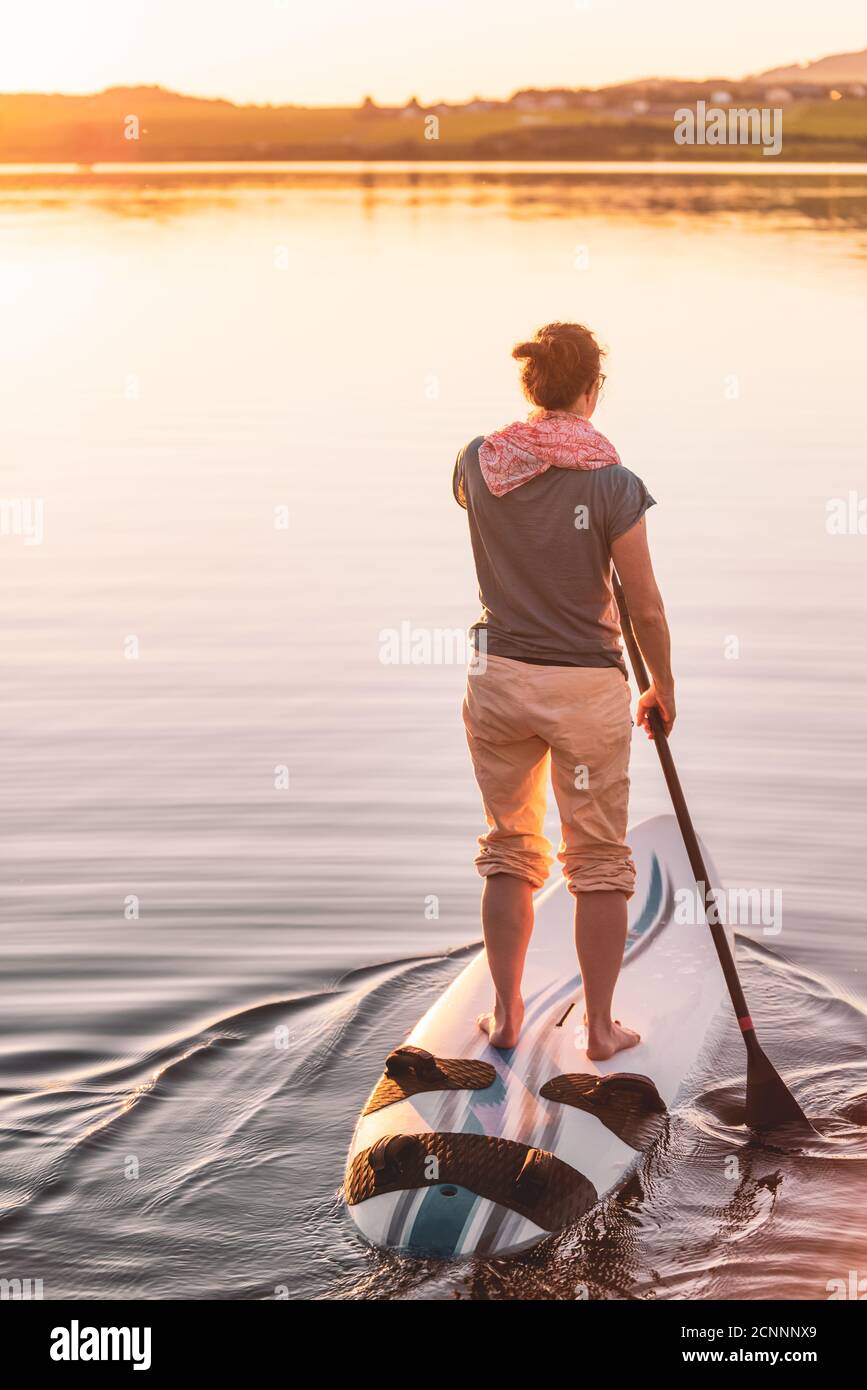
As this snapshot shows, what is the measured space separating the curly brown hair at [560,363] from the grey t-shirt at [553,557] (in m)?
0.23

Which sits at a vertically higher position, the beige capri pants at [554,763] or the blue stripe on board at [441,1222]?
the beige capri pants at [554,763]

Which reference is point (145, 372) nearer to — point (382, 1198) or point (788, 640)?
point (788, 640)

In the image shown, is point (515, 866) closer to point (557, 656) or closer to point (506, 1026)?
point (506, 1026)

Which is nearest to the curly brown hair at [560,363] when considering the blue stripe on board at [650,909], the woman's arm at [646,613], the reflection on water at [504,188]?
the woman's arm at [646,613]

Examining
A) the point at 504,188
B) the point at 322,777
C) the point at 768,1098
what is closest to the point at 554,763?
the point at 768,1098

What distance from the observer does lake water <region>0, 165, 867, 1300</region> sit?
5133 millimetres

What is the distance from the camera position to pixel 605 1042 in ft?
17.7

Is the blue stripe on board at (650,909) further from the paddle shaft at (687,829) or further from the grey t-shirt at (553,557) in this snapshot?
the grey t-shirt at (553,557)

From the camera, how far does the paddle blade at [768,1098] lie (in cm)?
561

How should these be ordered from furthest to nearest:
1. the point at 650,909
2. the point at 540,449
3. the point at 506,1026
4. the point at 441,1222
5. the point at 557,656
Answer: the point at 650,909
the point at 506,1026
the point at 557,656
the point at 540,449
the point at 441,1222

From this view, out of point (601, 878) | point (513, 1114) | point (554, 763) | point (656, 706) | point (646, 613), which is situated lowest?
point (513, 1114)

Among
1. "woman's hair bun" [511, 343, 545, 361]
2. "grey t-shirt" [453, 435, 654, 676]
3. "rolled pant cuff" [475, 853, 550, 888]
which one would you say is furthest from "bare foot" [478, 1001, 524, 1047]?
"woman's hair bun" [511, 343, 545, 361]

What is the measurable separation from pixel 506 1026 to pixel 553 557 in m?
1.40

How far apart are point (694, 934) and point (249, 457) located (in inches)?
475
